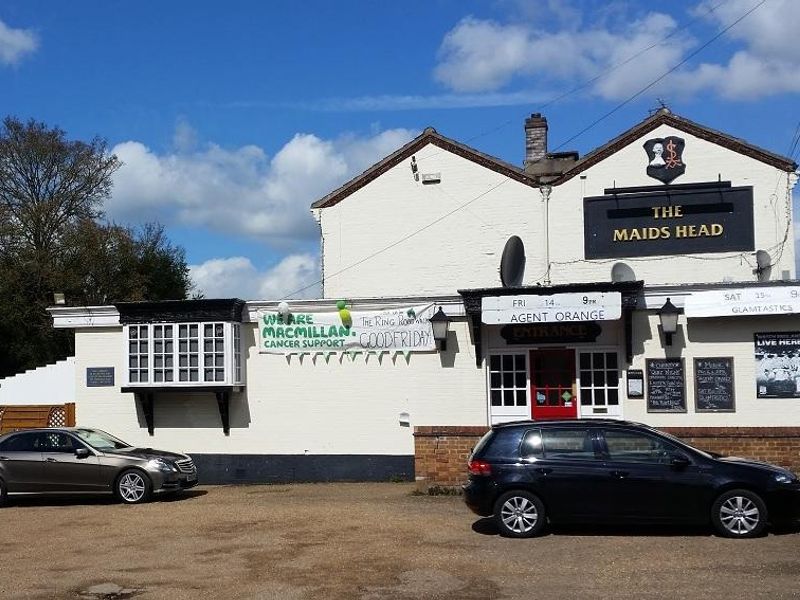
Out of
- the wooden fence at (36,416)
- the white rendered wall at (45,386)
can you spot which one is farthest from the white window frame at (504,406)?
the white rendered wall at (45,386)

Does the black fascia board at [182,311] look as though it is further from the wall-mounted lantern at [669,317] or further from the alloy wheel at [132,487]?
the wall-mounted lantern at [669,317]

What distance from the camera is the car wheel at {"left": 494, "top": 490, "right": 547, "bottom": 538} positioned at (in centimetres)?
1180

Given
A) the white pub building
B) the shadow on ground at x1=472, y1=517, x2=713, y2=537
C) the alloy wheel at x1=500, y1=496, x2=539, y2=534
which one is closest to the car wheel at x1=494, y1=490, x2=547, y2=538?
the alloy wheel at x1=500, y1=496, x2=539, y2=534

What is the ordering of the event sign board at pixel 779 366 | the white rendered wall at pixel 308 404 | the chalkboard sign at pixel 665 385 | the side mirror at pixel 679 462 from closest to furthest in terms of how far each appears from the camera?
the side mirror at pixel 679 462
the event sign board at pixel 779 366
the chalkboard sign at pixel 665 385
the white rendered wall at pixel 308 404

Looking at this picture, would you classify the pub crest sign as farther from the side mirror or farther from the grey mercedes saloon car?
Answer: the grey mercedes saloon car

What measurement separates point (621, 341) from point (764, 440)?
9.68 ft

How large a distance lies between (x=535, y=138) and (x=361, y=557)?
18339 millimetres

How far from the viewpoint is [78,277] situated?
39.4 m

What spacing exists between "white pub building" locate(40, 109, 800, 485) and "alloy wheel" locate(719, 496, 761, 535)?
13.4 ft

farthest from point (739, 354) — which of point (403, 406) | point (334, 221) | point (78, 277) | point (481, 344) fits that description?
point (78, 277)

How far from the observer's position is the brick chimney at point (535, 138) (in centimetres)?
2686

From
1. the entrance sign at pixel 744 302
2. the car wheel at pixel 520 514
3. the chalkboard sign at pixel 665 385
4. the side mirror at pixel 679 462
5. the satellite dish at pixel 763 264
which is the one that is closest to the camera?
the side mirror at pixel 679 462

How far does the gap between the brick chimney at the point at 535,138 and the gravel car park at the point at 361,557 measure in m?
14.2

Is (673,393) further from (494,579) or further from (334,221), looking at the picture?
(334,221)
